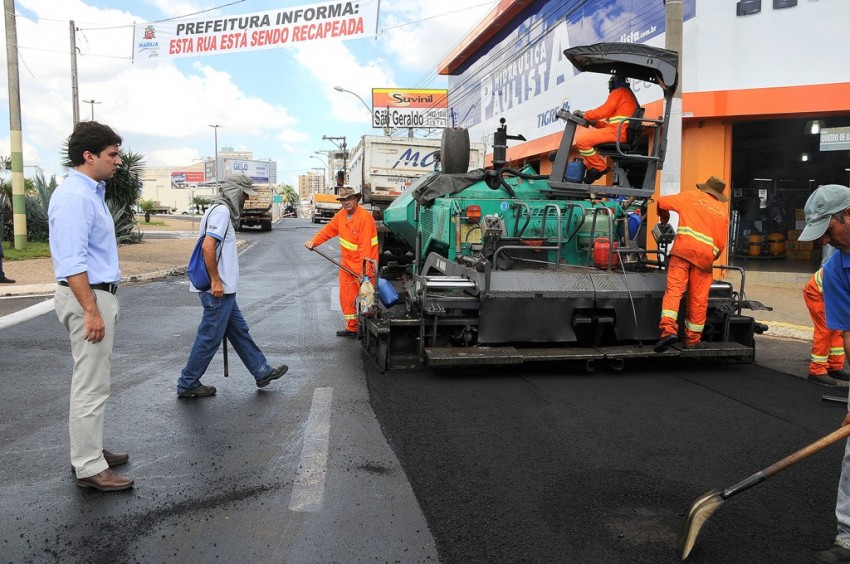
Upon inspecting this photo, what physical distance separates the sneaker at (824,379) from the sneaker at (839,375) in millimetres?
41

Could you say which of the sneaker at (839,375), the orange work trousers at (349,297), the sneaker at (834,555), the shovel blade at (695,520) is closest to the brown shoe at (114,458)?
the shovel blade at (695,520)

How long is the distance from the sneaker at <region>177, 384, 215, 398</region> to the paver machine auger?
1531 mm

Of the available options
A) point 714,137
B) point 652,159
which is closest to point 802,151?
point 714,137

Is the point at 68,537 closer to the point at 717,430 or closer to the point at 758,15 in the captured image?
the point at 717,430

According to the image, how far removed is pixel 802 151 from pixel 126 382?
1638 centimetres

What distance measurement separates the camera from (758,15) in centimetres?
1298

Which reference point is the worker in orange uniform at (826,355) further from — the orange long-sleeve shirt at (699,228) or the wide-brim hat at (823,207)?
the wide-brim hat at (823,207)

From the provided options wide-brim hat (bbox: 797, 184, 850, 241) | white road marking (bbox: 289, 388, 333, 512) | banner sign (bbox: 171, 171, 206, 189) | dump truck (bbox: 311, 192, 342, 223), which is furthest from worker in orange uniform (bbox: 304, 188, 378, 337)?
banner sign (bbox: 171, 171, 206, 189)

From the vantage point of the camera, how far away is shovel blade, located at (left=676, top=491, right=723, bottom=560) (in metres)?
2.90

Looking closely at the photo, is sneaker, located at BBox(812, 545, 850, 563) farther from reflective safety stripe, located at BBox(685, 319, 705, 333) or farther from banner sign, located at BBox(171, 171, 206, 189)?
banner sign, located at BBox(171, 171, 206, 189)

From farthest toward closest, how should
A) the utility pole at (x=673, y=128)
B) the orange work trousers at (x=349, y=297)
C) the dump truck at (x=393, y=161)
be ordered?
the dump truck at (x=393, y=161) < the utility pole at (x=673, y=128) < the orange work trousers at (x=349, y=297)

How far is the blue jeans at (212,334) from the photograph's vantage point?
5.21m

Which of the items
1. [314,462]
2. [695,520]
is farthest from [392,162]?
[695,520]

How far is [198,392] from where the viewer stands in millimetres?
5387
